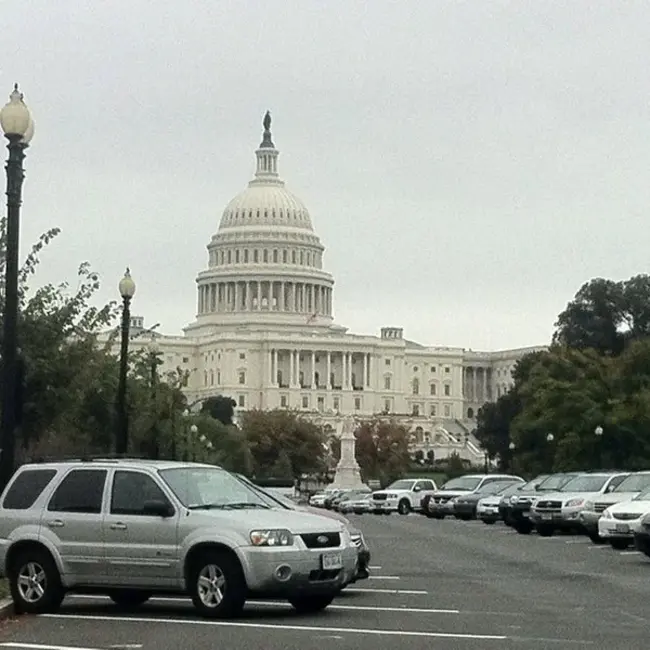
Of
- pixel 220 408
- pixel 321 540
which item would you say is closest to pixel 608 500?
pixel 321 540

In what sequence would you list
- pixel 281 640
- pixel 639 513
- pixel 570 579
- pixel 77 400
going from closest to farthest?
pixel 281 640 < pixel 570 579 < pixel 639 513 < pixel 77 400

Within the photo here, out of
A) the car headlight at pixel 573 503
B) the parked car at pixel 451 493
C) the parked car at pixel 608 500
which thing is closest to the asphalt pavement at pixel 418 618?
the parked car at pixel 608 500

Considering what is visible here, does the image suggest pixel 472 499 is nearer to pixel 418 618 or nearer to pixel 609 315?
pixel 418 618

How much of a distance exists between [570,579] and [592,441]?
46479mm

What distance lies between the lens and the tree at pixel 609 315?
414 ft

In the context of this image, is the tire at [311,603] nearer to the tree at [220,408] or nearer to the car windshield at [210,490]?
the car windshield at [210,490]

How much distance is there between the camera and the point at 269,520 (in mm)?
17469

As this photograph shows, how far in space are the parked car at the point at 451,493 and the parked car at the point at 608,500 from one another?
1671 cm

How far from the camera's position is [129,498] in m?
18.1

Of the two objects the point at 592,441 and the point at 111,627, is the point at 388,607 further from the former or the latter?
the point at 592,441

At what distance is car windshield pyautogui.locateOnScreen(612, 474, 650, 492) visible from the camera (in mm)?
36906

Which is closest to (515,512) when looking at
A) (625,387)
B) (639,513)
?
(639,513)

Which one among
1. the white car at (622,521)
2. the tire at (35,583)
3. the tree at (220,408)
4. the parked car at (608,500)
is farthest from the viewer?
the tree at (220,408)

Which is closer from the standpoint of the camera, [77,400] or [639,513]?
[639,513]
